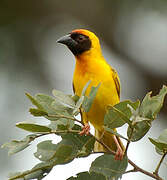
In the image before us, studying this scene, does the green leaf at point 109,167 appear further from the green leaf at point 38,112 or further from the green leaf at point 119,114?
the green leaf at point 38,112

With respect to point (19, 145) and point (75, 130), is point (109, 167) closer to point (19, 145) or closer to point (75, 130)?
point (75, 130)

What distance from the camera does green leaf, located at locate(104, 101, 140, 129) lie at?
7.14ft

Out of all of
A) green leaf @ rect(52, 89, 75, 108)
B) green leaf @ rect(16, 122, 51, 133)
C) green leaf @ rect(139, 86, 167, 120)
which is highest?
green leaf @ rect(52, 89, 75, 108)

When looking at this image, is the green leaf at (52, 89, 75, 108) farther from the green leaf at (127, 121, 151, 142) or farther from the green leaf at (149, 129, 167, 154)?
the green leaf at (149, 129, 167, 154)

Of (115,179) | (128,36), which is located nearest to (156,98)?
(115,179)

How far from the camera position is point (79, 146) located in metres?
2.31

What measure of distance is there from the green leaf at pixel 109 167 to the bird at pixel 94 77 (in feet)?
3.87

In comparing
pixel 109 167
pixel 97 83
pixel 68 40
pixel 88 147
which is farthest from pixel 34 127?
pixel 68 40

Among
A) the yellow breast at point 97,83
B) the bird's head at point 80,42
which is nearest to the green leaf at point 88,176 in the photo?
the yellow breast at point 97,83

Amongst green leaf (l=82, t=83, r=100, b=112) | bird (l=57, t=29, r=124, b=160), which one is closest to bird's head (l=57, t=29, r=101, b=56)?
bird (l=57, t=29, r=124, b=160)

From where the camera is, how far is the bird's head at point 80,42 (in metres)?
4.12

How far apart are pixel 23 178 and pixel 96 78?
1605 millimetres

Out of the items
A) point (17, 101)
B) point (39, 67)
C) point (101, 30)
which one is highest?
point (101, 30)

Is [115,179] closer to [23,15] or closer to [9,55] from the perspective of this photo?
[9,55]
